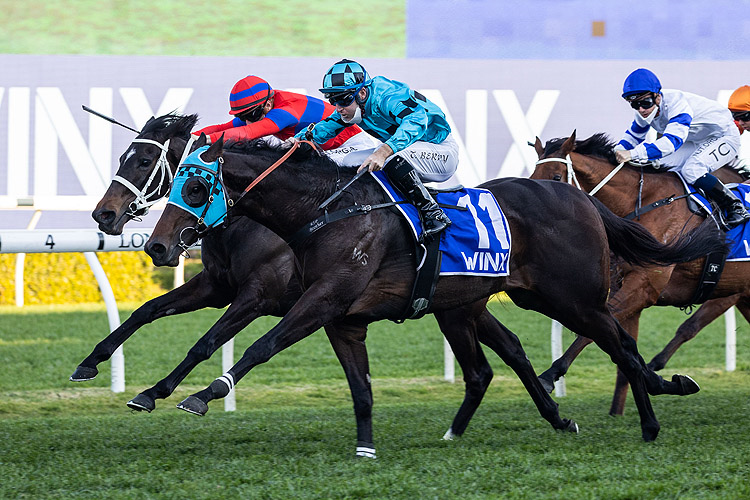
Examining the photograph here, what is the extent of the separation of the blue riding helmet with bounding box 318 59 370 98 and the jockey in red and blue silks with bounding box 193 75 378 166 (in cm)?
62

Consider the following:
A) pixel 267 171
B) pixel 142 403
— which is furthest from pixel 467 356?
pixel 142 403

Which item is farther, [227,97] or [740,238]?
[227,97]

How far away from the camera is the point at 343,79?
3.91 metres

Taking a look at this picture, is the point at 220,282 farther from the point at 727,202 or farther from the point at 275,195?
the point at 727,202

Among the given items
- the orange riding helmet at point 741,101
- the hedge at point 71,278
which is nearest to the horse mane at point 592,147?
the orange riding helmet at point 741,101

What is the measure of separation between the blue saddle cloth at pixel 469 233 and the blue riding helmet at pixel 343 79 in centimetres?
36

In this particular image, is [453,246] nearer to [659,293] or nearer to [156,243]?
[156,243]

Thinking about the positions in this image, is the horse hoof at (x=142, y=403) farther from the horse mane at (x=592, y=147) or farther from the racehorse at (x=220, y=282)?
the horse mane at (x=592, y=147)

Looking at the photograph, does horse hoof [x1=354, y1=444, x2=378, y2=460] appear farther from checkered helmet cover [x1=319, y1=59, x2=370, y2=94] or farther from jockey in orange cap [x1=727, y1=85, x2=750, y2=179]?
jockey in orange cap [x1=727, y1=85, x2=750, y2=179]

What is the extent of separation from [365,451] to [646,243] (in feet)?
5.32

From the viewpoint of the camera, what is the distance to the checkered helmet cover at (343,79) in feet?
12.8

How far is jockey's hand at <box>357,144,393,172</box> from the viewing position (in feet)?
12.4

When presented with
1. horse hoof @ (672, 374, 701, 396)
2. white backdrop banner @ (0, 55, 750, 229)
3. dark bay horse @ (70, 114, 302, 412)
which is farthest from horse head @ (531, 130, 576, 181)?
white backdrop banner @ (0, 55, 750, 229)

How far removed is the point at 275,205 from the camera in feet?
12.3
